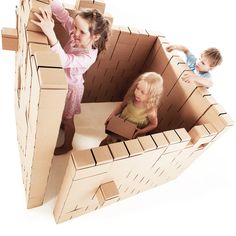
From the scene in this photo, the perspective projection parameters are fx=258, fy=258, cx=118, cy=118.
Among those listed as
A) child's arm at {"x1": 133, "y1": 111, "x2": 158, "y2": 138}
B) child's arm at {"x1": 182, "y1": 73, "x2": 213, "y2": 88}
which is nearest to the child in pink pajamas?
child's arm at {"x1": 133, "y1": 111, "x2": 158, "y2": 138}

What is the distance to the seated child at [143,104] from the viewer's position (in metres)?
1.18

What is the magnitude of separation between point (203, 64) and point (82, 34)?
2.06 feet

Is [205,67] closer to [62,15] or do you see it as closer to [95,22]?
[95,22]

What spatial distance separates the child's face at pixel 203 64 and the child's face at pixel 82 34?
0.56 m

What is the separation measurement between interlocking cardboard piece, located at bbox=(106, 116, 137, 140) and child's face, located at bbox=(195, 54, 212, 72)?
44 cm

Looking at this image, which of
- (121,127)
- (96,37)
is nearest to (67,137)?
(121,127)

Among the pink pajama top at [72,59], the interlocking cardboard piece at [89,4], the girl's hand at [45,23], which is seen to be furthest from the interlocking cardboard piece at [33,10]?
the interlocking cardboard piece at [89,4]

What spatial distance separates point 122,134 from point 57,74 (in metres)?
0.61

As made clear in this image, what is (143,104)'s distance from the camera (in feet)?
4.11

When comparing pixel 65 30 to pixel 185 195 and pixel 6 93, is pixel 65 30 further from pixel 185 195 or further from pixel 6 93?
pixel 185 195

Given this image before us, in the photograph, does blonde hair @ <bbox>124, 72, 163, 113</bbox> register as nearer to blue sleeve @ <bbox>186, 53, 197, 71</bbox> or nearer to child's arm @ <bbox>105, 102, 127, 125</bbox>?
child's arm @ <bbox>105, 102, 127, 125</bbox>

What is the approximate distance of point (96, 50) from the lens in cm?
109

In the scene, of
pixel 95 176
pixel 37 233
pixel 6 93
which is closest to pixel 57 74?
pixel 95 176

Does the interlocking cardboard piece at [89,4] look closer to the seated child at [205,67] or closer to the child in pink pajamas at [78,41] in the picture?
the child in pink pajamas at [78,41]
